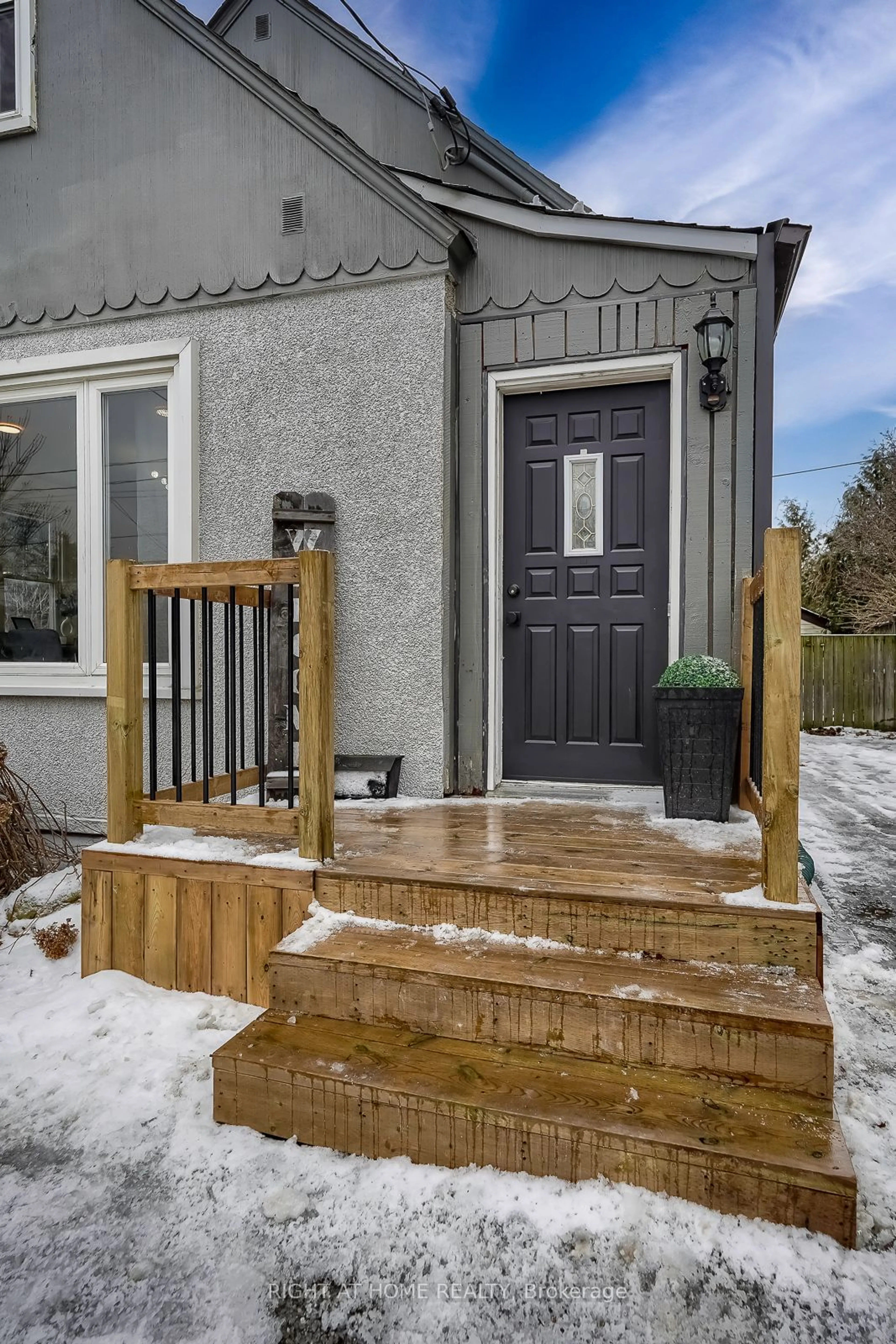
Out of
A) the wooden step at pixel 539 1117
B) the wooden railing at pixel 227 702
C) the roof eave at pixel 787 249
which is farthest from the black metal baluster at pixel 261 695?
the roof eave at pixel 787 249

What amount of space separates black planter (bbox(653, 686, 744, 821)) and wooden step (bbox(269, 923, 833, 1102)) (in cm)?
105

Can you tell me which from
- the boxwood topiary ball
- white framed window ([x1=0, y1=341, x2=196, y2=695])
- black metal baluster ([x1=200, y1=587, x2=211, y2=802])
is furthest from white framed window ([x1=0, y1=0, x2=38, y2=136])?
the boxwood topiary ball

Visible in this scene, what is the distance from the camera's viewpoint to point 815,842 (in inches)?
160

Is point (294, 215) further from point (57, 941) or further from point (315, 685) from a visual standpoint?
point (57, 941)

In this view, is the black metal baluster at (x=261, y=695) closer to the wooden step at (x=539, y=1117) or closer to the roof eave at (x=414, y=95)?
the wooden step at (x=539, y=1117)

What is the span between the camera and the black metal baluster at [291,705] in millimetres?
2361

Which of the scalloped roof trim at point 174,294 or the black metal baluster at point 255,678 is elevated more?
the scalloped roof trim at point 174,294

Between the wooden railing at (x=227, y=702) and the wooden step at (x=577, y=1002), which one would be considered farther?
the wooden railing at (x=227, y=702)

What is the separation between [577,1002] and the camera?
157 centimetres

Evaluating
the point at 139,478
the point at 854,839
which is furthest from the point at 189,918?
the point at 854,839

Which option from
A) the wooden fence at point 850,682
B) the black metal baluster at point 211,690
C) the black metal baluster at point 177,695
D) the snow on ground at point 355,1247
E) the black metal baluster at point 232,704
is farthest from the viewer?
the wooden fence at point 850,682

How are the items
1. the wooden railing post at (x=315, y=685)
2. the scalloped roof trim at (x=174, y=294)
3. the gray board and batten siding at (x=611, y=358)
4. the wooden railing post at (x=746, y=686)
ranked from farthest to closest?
the scalloped roof trim at (x=174, y=294) < the gray board and batten siding at (x=611, y=358) < the wooden railing post at (x=746, y=686) < the wooden railing post at (x=315, y=685)

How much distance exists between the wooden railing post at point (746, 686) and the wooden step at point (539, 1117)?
1.58 m

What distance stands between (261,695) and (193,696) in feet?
2.06
